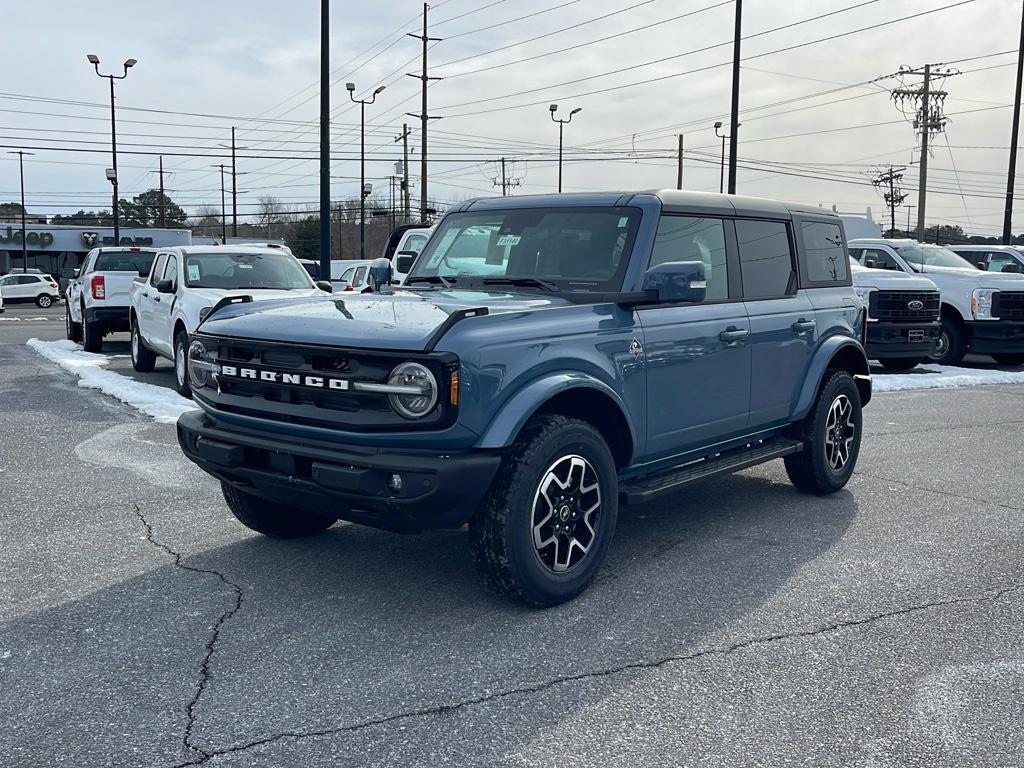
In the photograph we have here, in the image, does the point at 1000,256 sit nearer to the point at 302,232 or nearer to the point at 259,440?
the point at 259,440

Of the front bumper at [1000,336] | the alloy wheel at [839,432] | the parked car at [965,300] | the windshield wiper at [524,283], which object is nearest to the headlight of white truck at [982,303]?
the parked car at [965,300]

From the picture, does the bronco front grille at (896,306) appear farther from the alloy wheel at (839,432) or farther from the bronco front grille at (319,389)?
the bronco front grille at (319,389)

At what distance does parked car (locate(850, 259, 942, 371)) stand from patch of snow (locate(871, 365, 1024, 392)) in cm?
39

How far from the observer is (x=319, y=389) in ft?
14.2

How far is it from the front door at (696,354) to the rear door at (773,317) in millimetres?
143

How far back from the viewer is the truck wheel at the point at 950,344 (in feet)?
54.9

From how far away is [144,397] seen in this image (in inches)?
428

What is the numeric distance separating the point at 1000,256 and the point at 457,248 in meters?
17.0

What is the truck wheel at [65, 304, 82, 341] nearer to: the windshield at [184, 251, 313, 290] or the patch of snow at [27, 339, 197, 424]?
the patch of snow at [27, 339, 197, 424]

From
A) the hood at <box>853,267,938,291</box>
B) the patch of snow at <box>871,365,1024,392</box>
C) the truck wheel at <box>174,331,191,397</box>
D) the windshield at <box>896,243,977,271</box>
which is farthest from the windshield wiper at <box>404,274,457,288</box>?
the windshield at <box>896,243,977,271</box>

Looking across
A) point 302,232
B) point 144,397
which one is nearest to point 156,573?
point 144,397

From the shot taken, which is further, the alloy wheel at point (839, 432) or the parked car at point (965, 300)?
the parked car at point (965, 300)

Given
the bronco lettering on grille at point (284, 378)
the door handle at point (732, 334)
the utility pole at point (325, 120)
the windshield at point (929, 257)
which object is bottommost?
the bronco lettering on grille at point (284, 378)

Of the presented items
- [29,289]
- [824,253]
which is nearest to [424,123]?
[29,289]
